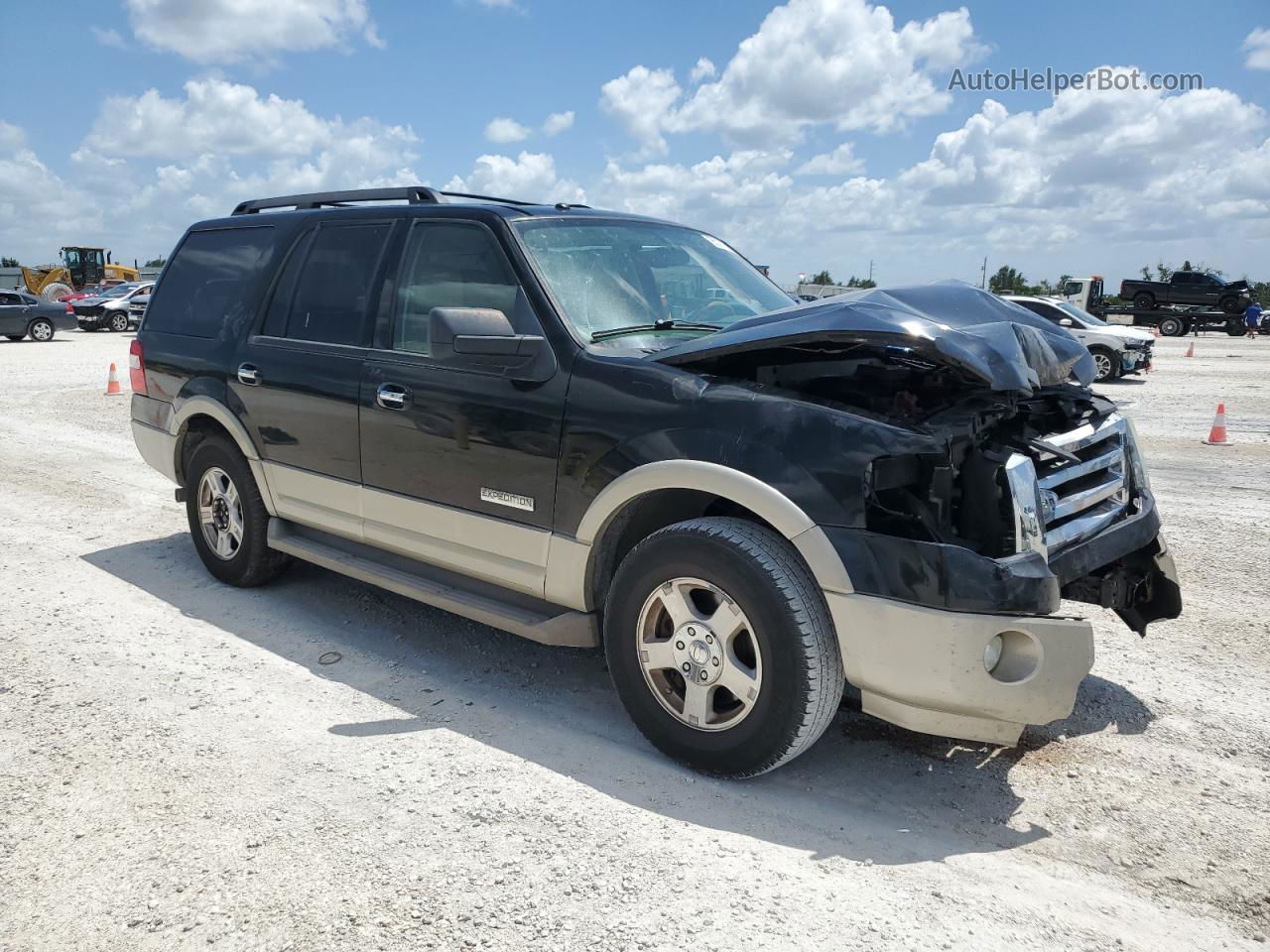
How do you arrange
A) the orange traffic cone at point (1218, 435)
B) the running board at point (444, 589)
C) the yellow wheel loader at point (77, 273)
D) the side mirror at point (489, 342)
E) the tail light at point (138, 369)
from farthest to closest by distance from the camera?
the yellow wheel loader at point (77, 273) < the orange traffic cone at point (1218, 435) < the tail light at point (138, 369) < the running board at point (444, 589) < the side mirror at point (489, 342)

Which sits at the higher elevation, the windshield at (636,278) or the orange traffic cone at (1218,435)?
the windshield at (636,278)

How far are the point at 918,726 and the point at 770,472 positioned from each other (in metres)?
0.94

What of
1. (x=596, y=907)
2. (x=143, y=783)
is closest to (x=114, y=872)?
(x=143, y=783)

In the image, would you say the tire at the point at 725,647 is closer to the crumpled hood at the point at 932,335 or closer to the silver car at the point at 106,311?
the crumpled hood at the point at 932,335

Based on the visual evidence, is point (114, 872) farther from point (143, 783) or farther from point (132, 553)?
point (132, 553)

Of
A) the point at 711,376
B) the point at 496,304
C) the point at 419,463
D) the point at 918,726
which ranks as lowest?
the point at 918,726

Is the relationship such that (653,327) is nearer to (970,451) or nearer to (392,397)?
(392,397)

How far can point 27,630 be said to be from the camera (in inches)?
187

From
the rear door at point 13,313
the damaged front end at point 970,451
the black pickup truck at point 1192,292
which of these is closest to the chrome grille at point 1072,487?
the damaged front end at point 970,451

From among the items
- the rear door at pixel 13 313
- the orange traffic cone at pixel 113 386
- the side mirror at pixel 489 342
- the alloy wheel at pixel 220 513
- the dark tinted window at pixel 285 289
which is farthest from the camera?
the rear door at pixel 13 313

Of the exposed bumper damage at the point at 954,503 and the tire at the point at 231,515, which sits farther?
the tire at the point at 231,515

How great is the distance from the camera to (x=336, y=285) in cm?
471

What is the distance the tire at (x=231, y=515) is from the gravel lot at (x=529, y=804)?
9.0 inches

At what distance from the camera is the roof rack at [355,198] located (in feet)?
15.2
